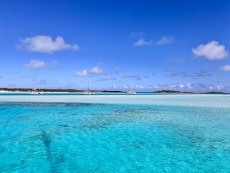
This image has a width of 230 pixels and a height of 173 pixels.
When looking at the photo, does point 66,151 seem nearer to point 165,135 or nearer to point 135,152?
point 135,152

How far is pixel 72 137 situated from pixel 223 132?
28.1ft

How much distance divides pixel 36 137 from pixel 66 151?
9.55ft

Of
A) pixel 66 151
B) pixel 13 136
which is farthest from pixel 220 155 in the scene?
pixel 13 136

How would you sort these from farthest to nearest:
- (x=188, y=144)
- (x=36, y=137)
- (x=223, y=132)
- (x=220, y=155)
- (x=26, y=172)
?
(x=223, y=132), (x=36, y=137), (x=188, y=144), (x=220, y=155), (x=26, y=172)

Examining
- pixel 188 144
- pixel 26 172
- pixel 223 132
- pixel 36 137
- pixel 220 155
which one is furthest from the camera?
pixel 223 132

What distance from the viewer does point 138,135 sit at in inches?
388

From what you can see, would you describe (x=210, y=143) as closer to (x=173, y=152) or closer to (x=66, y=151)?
(x=173, y=152)

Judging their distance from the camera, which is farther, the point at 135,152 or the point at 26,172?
the point at 135,152

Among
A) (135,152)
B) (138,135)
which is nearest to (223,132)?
(138,135)

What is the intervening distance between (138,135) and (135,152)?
2.67 metres

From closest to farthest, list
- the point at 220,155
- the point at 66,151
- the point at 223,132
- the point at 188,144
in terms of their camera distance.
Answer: the point at 220,155, the point at 66,151, the point at 188,144, the point at 223,132

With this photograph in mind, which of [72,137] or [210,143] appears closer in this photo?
[210,143]

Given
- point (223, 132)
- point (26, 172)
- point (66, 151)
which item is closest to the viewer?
point (26, 172)

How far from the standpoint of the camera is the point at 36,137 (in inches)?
368
